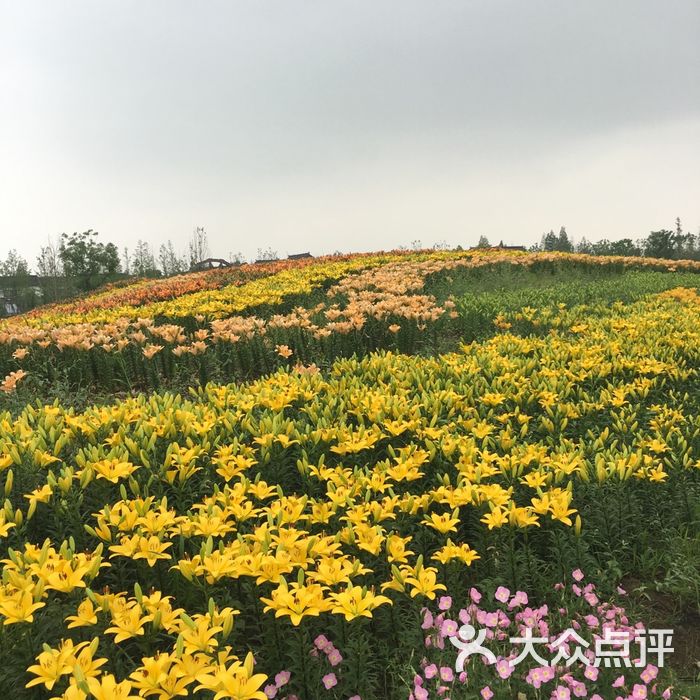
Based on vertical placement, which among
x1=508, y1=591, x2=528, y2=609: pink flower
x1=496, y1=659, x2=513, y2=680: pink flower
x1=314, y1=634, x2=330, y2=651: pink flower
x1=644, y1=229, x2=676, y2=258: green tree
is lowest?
x1=496, y1=659, x2=513, y2=680: pink flower

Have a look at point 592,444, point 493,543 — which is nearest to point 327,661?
point 493,543

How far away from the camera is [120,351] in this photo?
256 inches

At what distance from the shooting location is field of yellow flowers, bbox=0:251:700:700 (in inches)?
74.1

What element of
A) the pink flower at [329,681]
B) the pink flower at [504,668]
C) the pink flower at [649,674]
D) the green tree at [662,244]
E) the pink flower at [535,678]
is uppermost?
the green tree at [662,244]

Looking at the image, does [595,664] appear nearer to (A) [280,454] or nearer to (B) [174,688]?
(B) [174,688]

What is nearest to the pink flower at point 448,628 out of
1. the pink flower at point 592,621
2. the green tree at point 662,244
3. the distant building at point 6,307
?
the pink flower at point 592,621

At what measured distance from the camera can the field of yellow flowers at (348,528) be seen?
6.18 ft

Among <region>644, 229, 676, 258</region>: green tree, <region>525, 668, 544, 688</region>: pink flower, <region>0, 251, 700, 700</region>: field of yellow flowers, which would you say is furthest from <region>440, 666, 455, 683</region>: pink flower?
<region>644, 229, 676, 258</region>: green tree

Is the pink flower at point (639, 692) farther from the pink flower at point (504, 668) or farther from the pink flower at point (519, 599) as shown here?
the pink flower at point (519, 599)

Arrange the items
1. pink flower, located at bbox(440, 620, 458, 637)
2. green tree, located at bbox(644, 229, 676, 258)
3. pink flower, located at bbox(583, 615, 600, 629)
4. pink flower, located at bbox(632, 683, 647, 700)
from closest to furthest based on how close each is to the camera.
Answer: pink flower, located at bbox(632, 683, 647, 700)
pink flower, located at bbox(440, 620, 458, 637)
pink flower, located at bbox(583, 615, 600, 629)
green tree, located at bbox(644, 229, 676, 258)

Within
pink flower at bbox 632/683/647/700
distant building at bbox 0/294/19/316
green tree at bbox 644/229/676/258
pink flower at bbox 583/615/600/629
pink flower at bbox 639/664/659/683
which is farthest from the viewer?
green tree at bbox 644/229/676/258

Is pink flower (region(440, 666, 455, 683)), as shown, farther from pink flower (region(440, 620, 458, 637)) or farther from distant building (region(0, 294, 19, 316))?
distant building (region(0, 294, 19, 316))

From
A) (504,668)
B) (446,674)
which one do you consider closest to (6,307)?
(446,674)

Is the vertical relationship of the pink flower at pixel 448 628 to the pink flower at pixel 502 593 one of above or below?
below
